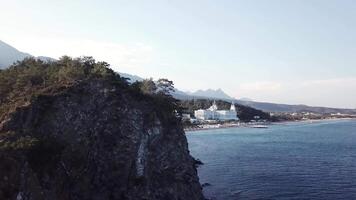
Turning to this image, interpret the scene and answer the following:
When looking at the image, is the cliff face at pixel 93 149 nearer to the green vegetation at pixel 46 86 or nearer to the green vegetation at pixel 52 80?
the green vegetation at pixel 46 86

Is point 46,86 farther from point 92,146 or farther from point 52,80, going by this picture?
point 92,146

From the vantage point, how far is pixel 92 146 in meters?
39.2

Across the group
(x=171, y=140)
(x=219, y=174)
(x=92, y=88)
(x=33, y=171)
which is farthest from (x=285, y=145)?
(x=33, y=171)

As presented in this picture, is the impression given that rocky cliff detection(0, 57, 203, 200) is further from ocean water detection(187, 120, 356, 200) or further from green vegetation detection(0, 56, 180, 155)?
ocean water detection(187, 120, 356, 200)

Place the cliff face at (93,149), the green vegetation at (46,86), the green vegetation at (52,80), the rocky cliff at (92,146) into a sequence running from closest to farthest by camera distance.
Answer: the cliff face at (93,149) → the rocky cliff at (92,146) → the green vegetation at (46,86) → the green vegetation at (52,80)

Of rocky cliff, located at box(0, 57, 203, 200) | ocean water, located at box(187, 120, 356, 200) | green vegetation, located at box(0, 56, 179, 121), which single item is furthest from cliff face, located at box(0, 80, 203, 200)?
ocean water, located at box(187, 120, 356, 200)

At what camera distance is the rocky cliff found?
32688mm

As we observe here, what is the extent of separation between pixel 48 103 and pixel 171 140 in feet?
44.4

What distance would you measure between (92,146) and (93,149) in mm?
283

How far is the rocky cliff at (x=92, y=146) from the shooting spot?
32.7 meters

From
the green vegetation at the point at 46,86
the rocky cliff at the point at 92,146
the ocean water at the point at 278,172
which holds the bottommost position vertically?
the ocean water at the point at 278,172

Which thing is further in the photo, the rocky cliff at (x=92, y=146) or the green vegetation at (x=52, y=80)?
the green vegetation at (x=52, y=80)

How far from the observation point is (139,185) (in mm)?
41188

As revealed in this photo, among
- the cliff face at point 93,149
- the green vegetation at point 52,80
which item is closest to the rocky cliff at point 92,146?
the cliff face at point 93,149
